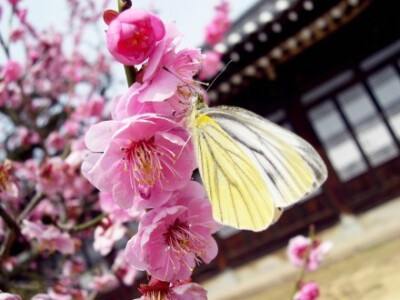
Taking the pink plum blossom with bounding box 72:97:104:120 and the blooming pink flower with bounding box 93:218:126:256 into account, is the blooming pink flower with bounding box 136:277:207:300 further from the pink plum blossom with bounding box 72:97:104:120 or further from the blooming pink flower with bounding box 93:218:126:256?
the pink plum blossom with bounding box 72:97:104:120

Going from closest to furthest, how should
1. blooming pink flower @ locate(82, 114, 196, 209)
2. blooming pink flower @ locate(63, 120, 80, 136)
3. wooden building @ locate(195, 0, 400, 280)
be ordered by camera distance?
blooming pink flower @ locate(82, 114, 196, 209) → blooming pink flower @ locate(63, 120, 80, 136) → wooden building @ locate(195, 0, 400, 280)

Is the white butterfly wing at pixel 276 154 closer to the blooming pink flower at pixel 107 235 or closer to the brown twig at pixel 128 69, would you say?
Result: the brown twig at pixel 128 69

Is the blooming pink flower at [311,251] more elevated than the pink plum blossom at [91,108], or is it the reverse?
the pink plum blossom at [91,108]

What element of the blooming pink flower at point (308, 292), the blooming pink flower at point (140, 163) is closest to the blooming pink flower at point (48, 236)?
the blooming pink flower at point (140, 163)

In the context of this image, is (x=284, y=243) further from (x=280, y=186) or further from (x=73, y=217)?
(x=280, y=186)

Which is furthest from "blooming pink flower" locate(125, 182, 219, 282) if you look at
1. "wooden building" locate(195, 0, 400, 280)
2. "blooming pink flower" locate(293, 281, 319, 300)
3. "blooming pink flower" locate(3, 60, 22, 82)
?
"wooden building" locate(195, 0, 400, 280)

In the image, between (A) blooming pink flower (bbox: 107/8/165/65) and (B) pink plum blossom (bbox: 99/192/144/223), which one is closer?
(A) blooming pink flower (bbox: 107/8/165/65)
